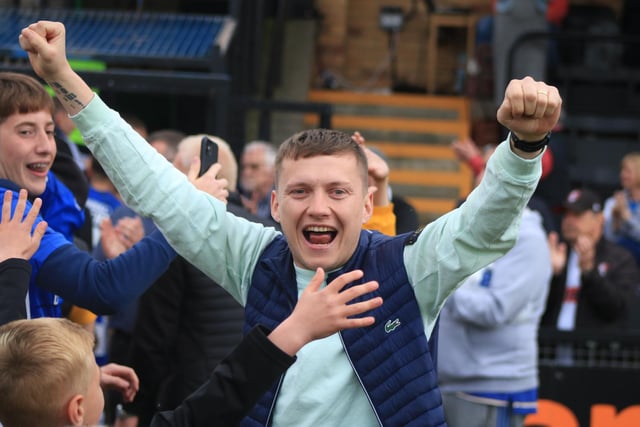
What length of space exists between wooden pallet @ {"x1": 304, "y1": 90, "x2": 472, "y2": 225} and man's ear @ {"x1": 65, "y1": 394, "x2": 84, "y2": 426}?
8.49 metres

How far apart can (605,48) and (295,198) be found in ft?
32.8

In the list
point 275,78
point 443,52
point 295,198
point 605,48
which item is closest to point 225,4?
point 275,78

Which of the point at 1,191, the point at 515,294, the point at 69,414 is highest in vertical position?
the point at 1,191

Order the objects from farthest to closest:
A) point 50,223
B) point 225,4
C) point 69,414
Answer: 1. point 225,4
2. point 50,223
3. point 69,414

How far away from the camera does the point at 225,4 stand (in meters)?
11.7

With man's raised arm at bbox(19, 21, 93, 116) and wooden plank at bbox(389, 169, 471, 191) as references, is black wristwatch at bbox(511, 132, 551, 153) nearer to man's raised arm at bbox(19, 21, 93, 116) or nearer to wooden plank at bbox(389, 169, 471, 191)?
man's raised arm at bbox(19, 21, 93, 116)

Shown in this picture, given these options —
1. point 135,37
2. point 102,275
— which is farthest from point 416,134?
point 102,275

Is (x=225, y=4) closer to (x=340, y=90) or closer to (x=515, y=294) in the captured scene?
(x=340, y=90)

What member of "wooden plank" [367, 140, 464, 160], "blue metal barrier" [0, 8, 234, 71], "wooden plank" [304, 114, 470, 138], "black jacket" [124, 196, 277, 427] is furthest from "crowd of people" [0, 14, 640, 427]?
"wooden plank" [304, 114, 470, 138]

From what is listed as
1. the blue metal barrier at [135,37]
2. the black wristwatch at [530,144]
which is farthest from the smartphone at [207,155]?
the blue metal barrier at [135,37]

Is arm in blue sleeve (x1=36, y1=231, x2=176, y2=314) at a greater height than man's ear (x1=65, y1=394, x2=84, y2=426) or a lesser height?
greater

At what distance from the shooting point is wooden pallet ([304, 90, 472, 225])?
11539mm

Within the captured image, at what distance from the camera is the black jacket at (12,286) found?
10.5ft

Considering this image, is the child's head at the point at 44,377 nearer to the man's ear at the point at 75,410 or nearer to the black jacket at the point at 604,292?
the man's ear at the point at 75,410
